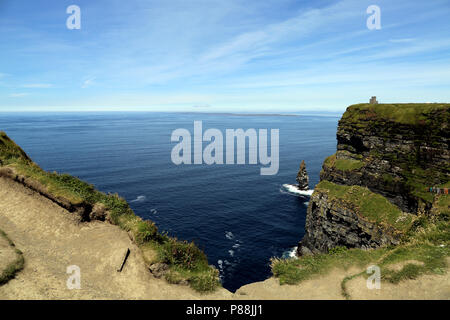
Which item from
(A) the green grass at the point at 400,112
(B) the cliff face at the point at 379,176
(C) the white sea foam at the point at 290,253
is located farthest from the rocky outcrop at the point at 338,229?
(A) the green grass at the point at 400,112

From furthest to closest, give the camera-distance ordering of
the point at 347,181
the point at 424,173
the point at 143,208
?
the point at 143,208, the point at 347,181, the point at 424,173

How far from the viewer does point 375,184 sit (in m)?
46.7

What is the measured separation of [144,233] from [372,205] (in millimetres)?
39936

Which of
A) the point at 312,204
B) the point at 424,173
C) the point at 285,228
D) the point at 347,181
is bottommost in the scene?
the point at 285,228

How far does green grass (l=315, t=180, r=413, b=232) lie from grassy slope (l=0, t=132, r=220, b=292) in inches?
1280

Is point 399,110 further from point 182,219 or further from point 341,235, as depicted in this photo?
point 182,219

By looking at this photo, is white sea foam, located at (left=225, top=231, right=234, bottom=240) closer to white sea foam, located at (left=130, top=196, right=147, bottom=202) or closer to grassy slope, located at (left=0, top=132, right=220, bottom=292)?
white sea foam, located at (left=130, top=196, right=147, bottom=202)

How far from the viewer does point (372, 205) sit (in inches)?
1678

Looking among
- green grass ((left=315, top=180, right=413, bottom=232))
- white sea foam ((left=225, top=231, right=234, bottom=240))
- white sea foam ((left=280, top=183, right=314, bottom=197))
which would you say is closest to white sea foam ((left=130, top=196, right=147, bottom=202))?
white sea foam ((left=225, top=231, right=234, bottom=240))

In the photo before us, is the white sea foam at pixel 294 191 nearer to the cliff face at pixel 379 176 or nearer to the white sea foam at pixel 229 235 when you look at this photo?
the cliff face at pixel 379 176

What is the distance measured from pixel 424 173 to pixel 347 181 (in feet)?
44.9

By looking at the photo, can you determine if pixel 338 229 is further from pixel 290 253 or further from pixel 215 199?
pixel 215 199

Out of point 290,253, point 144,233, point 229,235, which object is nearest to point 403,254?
point 144,233

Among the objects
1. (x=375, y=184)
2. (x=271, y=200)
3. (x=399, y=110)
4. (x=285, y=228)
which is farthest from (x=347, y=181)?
(x=271, y=200)
